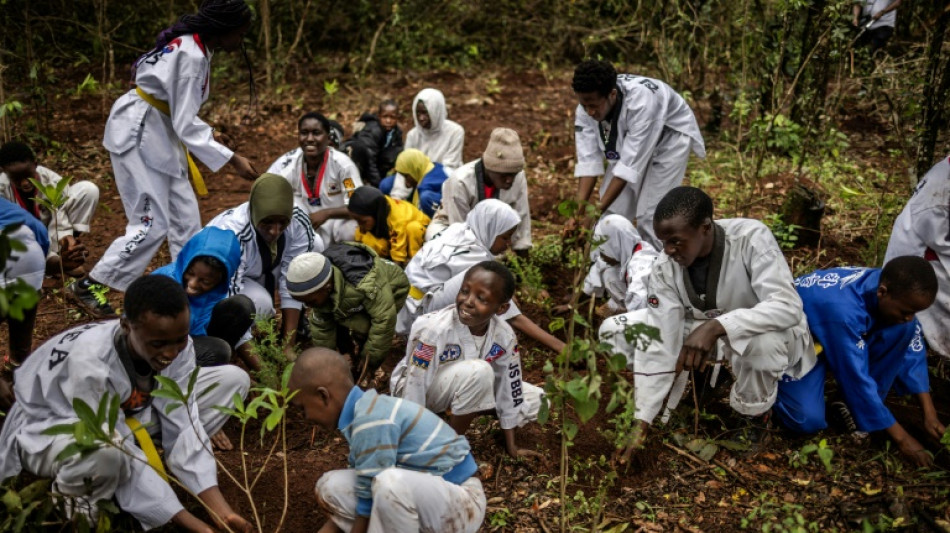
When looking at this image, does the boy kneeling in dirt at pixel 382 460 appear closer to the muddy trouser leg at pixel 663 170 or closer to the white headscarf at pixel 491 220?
the white headscarf at pixel 491 220

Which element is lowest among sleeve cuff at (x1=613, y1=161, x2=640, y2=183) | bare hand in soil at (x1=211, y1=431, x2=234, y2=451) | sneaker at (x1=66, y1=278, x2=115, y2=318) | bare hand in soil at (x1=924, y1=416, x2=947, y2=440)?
bare hand in soil at (x1=211, y1=431, x2=234, y2=451)

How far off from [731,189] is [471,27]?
16.3 ft

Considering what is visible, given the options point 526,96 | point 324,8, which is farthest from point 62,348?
point 324,8

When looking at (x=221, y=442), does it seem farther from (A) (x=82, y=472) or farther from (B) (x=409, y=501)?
(B) (x=409, y=501)

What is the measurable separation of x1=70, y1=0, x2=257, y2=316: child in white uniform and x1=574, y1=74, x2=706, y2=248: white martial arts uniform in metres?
2.15

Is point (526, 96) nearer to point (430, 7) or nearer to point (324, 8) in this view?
point (430, 7)

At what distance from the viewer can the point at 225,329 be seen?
12.8 feet

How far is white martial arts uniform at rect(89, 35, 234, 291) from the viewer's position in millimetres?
4281

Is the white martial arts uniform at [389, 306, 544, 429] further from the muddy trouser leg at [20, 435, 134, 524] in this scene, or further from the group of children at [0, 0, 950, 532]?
the muddy trouser leg at [20, 435, 134, 524]

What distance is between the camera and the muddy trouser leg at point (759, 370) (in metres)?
3.54

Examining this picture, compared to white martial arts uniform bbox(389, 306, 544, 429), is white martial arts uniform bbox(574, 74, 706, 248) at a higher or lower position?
higher

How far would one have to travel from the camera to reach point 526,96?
28.8 feet

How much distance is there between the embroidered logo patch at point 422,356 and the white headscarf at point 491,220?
4.14 ft

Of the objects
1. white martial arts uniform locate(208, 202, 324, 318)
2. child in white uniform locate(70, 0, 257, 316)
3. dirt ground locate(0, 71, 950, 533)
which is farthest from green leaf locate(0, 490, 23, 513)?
child in white uniform locate(70, 0, 257, 316)
